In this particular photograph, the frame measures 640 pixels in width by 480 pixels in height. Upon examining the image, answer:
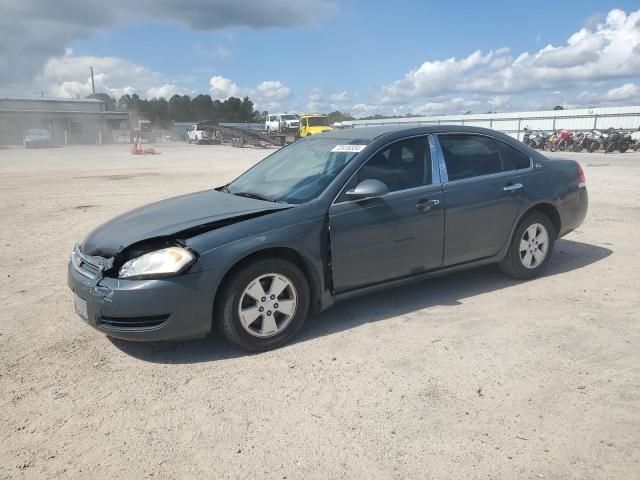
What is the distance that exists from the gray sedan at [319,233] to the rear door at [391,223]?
10mm

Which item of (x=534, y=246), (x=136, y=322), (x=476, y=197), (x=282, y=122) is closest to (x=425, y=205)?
(x=476, y=197)

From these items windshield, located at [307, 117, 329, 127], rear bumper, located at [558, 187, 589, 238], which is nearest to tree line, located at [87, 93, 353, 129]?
windshield, located at [307, 117, 329, 127]

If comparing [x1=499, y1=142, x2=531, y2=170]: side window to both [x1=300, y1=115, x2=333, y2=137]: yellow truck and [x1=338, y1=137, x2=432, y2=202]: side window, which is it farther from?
[x1=300, y1=115, x2=333, y2=137]: yellow truck

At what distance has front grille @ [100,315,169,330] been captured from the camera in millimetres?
3428

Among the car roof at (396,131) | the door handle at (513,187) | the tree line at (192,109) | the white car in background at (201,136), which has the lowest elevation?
the door handle at (513,187)

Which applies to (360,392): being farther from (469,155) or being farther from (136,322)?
(469,155)

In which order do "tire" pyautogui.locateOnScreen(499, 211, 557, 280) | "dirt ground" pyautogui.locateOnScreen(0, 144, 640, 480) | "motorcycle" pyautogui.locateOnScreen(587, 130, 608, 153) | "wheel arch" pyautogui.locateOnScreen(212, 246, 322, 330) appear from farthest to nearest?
"motorcycle" pyautogui.locateOnScreen(587, 130, 608, 153) → "tire" pyautogui.locateOnScreen(499, 211, 557, 280) → "wheel arch" pyautogui.locateOnScreen(212, 246, 322, 330) → "dirt ground" pyautogui.locateOnScreen(0, 144, 640, 480)

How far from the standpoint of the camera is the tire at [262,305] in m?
3.55

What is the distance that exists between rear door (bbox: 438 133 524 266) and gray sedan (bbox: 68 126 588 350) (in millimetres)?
13

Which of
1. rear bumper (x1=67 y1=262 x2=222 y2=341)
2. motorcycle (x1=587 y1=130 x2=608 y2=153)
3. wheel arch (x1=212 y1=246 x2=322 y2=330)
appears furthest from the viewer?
→ motorcycle (x1=587 y1=130 x2=608 y2=153)

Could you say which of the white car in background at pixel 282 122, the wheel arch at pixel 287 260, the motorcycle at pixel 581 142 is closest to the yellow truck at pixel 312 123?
the white car in background at pixel 282 122

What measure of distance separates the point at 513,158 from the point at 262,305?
3021mm

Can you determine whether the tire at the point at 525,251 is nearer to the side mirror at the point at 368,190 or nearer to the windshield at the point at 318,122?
the side mirror at the point at 368,190

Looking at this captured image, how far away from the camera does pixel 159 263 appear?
342 centimetres
